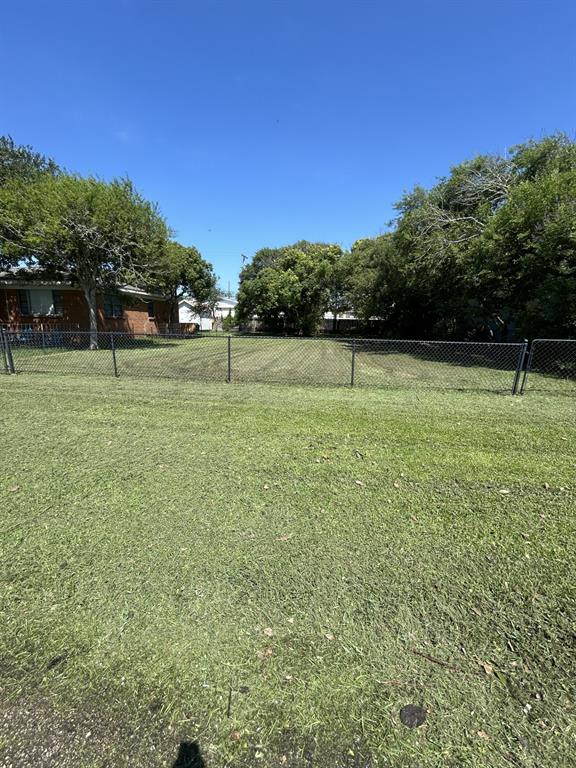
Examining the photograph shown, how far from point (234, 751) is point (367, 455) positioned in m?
3.11

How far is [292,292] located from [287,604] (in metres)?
27.1

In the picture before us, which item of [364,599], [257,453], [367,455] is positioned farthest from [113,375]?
[364,599]

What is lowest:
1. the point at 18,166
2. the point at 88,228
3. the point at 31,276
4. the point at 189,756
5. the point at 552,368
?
the point at 189,756

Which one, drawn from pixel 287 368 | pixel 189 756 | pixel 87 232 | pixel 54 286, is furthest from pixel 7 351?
pixel 54 286

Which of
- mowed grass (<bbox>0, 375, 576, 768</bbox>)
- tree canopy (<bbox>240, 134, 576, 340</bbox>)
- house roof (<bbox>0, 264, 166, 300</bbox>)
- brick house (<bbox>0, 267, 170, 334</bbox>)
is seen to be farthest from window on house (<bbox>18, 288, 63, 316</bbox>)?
mowed grass (<bbox>0, 375, 576, 768</bbox>)

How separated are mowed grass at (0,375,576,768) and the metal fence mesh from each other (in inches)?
179

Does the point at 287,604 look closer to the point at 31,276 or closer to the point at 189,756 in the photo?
the point at 189,756

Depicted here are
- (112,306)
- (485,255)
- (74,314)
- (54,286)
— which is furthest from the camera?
(112,306)

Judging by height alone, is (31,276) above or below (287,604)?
above

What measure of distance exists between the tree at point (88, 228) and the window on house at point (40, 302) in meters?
3.64

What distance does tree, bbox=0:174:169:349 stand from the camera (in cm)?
1249

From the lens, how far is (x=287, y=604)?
209 cm

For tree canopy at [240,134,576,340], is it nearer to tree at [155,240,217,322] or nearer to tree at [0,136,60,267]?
tree at [155,240,217,322]

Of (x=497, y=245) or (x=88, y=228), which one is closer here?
(x=497, y=245)
